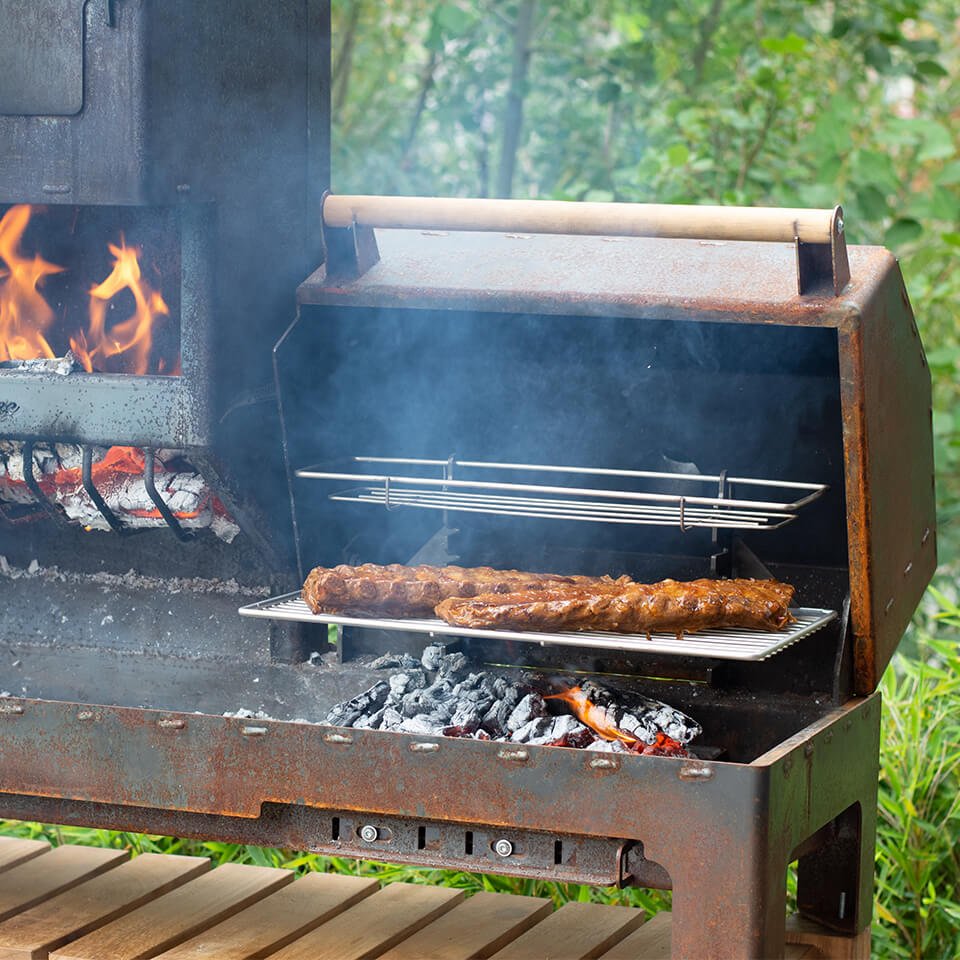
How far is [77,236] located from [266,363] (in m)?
0.57

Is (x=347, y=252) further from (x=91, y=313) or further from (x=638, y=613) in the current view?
(x=638, y=613)

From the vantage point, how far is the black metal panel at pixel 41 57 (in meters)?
2.96

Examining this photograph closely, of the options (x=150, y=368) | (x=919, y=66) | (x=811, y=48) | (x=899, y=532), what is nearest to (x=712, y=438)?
(x=899, y=532)

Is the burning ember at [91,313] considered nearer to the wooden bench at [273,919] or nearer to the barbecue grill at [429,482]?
the barbecue grill at [429,482]

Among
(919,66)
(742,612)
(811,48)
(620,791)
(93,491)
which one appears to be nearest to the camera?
(620,791)

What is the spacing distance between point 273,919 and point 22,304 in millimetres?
1536

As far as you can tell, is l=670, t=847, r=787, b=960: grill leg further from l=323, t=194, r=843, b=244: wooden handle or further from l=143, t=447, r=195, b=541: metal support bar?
l=143, t=447, r=195, b=541: metal support bar

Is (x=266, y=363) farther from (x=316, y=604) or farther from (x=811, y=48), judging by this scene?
(x=811, y=48)

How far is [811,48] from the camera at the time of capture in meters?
6.93

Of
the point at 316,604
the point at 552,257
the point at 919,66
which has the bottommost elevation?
the point at 316,604

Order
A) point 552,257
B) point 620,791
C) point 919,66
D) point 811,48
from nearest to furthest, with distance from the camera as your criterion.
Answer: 1. point 620,791
2. point 552,257
3. point 919,66
4. point 811,48

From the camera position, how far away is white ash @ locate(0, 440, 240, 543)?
3369mm

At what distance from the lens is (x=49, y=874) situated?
3547 mm

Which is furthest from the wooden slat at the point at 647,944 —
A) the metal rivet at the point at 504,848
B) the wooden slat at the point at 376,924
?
the metal rivet at the point at 504,848
